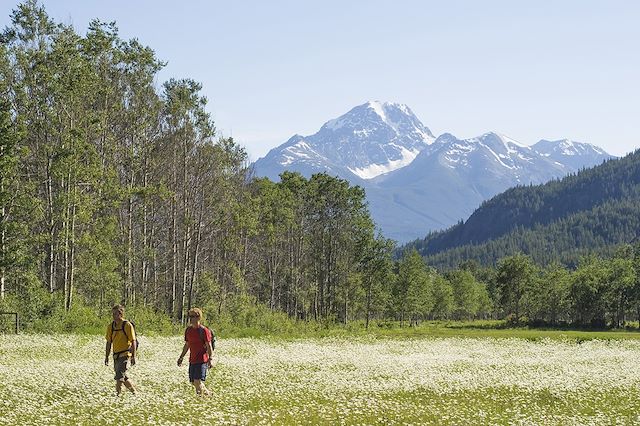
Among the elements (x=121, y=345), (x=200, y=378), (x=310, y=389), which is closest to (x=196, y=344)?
(x=200, y=378)

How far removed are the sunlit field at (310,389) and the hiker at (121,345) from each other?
0.64 m

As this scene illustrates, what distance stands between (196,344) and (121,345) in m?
2.39

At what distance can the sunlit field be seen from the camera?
15883 mm

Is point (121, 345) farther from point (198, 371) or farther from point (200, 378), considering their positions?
point (200, 378)

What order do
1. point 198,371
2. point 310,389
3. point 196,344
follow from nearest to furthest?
point 196,344 → point 198,371 → point 310,389

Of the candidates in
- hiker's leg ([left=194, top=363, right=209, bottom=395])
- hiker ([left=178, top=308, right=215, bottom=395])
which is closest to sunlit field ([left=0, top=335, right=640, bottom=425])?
hiker's leg ([left=194, top=363, right=209, bottom=395])

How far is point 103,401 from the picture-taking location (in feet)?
55.3

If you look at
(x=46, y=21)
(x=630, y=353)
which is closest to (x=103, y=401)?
(x=46, y=21)

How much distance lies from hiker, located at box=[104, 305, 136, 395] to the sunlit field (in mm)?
645

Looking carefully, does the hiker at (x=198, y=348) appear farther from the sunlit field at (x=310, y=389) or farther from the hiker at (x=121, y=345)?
the hiker at (x=121, y=345)

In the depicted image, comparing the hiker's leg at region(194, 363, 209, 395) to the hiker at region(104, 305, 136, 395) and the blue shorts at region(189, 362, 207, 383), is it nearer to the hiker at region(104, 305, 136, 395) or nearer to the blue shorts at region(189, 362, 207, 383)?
the blue shorts at region(189, 362, 207, 383)

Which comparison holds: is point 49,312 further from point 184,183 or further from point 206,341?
point 206,341

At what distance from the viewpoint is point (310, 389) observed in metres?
20.7

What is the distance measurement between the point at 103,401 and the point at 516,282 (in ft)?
397
